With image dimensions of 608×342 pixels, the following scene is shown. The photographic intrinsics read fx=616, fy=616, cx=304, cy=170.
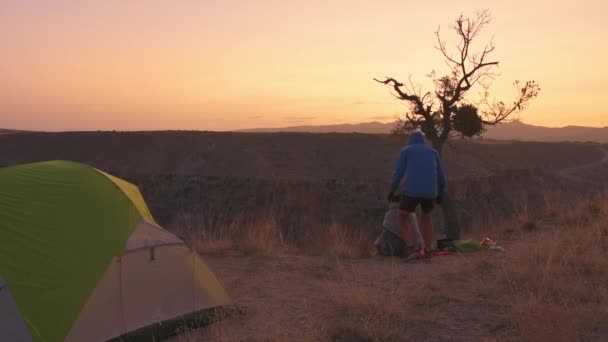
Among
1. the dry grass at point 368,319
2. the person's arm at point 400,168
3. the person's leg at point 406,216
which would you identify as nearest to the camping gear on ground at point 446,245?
the person's leg at point 406,216

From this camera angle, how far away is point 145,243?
6512 millimetres

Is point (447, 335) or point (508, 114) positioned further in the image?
point (508, 114)

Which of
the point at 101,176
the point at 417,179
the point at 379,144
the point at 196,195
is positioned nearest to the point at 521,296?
the point at 417,179

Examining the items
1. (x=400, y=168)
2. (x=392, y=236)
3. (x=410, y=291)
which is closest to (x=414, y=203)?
(x=400, y=168)

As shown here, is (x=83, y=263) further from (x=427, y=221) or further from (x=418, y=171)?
(x=427, y=221)

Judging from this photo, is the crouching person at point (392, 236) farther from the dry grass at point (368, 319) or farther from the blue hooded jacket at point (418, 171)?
the dry grass at point (368, 319)

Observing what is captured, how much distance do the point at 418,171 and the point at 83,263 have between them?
530 cm

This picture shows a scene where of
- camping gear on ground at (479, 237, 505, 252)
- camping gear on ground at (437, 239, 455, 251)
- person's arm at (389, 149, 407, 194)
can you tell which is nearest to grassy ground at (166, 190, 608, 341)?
camping gear on ground at (479, 237, 505, 252)

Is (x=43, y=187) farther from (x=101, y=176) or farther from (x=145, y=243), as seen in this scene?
(x=145, y=243)

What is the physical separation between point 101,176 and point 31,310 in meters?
1.82

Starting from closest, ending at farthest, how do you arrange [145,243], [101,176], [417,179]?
[145,243], [101,176], [417,179]

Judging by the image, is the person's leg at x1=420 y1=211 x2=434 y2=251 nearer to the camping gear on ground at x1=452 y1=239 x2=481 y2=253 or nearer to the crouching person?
the crouching person

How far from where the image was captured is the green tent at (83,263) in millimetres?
5770

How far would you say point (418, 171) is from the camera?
9.52 m
